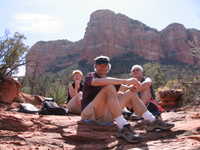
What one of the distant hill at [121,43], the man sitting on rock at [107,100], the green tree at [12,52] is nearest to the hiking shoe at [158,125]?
the man sitting on rock at [107,100]

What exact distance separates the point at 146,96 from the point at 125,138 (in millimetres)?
1427

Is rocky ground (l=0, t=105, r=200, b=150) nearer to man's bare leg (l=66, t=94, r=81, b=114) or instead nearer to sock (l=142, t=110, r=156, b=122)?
sock (l=142, t=110, r=156, b=122)

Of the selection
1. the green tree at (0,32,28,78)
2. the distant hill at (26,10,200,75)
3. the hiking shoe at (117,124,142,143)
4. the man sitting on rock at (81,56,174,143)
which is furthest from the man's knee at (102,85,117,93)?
the distant hill at (26,10,200,75)

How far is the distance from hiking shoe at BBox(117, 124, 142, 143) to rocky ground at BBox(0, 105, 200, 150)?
0.05 metres

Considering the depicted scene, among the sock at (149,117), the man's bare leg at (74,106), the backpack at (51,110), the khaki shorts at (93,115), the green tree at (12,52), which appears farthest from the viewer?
the green tree at (12,52)

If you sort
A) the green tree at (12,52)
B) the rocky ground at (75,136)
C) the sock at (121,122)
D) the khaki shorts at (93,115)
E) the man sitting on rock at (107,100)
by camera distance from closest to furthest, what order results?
the rocky ground at (75,136), the sock at (121,122), the man sitting on rock at (107,100), the khaki shorts at (93,115), the green tree at (12,52)

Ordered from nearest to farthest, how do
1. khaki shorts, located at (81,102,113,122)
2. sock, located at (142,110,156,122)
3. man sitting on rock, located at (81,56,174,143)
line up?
1. man sitting on rock, located at (81,56,174,143)
2. sock, located at (142,110,156,122)
3. khaki shorts, located at (81,102,113,122)

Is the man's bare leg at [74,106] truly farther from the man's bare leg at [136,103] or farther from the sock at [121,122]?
the sock at [121,122]

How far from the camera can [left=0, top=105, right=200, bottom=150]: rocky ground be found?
10.5ft

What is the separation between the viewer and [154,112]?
4.80 m

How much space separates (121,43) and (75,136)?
69.0 m

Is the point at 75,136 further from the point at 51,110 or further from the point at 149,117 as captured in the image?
the point at 51,110

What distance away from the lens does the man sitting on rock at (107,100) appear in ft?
12.3

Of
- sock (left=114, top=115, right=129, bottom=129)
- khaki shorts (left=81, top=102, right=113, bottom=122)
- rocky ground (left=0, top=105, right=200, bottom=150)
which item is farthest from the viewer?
khaki shorts (left=81, top=102, right=113, bottom=122)
